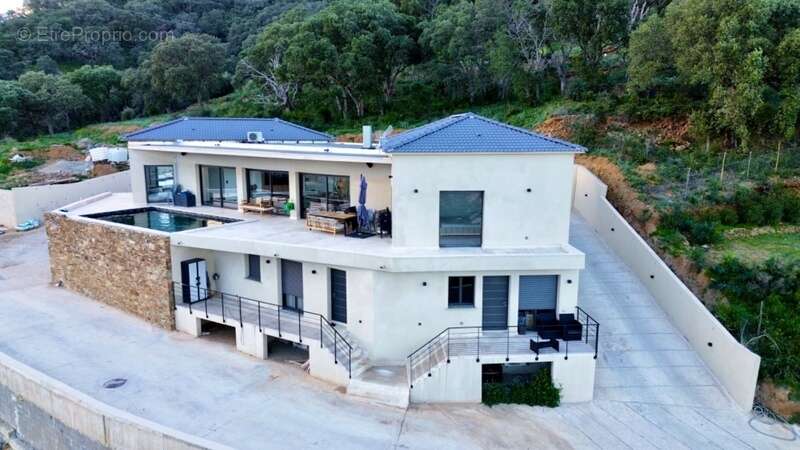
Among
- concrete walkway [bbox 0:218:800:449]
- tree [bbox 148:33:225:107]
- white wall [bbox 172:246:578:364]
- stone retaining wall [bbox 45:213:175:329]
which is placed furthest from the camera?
tree [bbox 148:33:225:107]

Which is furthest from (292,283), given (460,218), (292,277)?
(460,218)

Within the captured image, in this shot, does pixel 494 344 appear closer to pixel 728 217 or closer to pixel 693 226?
pixel 693 226

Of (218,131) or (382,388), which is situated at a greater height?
(218,131)

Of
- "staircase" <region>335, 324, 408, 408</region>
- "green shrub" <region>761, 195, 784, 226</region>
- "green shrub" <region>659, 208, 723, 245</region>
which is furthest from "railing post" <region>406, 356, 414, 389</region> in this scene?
"green shrub" <region>761, 195, 784, 226</region>

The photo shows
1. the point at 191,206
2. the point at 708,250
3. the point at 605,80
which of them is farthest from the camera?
the point at 605,80

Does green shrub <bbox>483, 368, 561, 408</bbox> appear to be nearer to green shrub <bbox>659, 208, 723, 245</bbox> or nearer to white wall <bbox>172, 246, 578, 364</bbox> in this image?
white wall <bbox>172, 246, 578, 364</bbox>

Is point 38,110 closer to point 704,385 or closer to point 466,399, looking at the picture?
point 466,399

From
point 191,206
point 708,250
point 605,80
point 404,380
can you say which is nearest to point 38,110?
point 191,206
